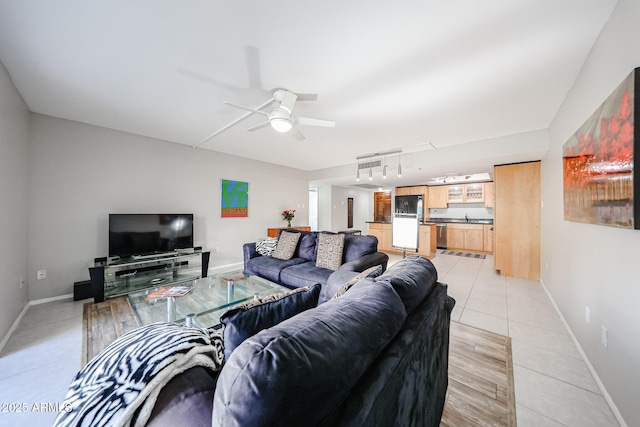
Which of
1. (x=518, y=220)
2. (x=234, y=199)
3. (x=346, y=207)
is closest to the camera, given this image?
(x=518, y=220)

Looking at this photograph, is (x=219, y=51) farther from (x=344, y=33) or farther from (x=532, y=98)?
(x=532, y=98)

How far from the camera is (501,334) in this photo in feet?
7.43

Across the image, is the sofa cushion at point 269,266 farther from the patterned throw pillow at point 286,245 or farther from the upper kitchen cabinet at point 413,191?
the upper kitchen cabinet at point 413,191

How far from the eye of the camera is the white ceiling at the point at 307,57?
1.48 meters

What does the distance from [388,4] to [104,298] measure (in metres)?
4.36

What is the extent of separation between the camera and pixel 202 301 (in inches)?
88.0

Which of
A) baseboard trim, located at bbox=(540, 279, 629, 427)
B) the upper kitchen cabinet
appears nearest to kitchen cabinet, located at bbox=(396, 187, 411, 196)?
the upper kitchen cabinet

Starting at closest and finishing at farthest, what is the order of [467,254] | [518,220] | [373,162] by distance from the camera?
1. [518,220]
2. [373,162]
3. [467,254]

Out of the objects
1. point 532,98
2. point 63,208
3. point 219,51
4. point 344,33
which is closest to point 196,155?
point 63,208

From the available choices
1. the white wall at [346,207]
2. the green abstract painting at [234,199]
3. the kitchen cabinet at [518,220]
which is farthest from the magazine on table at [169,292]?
the white wall at [346,207]

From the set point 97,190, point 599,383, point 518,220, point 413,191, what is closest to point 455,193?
point 413,191

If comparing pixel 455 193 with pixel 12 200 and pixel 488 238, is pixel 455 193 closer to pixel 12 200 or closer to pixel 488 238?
pixel 488 238

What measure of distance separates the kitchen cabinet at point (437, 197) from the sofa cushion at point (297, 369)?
7.29 metres

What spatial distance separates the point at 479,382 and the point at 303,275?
1.88 meters
